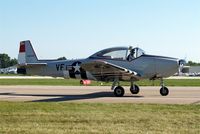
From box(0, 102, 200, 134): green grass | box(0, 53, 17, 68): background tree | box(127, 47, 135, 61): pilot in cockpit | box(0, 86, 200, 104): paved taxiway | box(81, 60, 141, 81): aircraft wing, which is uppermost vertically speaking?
box(0, 53, 17, 68): background tree

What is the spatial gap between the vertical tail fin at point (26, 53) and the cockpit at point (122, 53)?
19.5 feet

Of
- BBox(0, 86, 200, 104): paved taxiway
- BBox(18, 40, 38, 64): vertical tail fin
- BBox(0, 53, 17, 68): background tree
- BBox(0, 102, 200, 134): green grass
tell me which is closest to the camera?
BBox(0, 102, 200, 134): green grass

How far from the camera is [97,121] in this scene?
9.48 metres

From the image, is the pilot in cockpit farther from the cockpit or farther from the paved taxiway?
the paved taxiway

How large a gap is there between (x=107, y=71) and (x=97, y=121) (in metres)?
10.3

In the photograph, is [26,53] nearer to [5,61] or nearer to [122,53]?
[122,53]

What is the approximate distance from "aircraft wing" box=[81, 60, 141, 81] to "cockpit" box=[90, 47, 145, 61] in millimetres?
660

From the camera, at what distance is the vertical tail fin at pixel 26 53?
79.7ft

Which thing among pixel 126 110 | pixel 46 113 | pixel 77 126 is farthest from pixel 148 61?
pixel 77 126

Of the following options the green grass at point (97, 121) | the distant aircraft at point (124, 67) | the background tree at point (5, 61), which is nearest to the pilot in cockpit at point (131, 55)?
the distant aircraft at point (124, 67)

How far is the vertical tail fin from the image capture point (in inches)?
957

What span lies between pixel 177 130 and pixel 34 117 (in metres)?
4.00

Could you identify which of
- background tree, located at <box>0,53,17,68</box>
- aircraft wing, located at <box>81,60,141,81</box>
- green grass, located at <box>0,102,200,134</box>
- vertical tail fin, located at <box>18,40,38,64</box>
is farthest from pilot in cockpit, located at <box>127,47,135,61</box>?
background tree, located at <box>0,53,17,68</box>

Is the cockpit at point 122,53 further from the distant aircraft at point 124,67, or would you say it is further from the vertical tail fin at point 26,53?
the vertical tail fin at point 26,53
